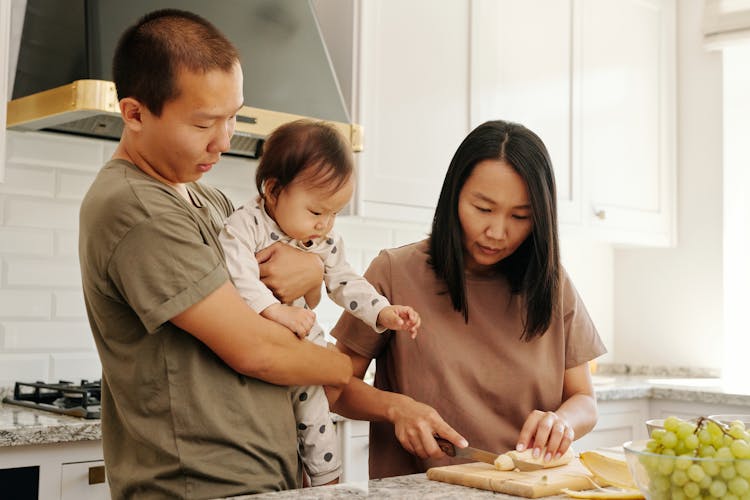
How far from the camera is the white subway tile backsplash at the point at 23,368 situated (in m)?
2.50

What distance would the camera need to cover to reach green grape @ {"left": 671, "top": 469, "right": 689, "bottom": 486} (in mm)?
1036

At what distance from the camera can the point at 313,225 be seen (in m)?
1.55

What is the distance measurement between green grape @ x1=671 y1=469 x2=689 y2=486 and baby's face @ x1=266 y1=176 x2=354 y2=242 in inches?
28.9

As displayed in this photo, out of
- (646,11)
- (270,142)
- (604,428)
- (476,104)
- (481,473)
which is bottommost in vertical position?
(604,428)

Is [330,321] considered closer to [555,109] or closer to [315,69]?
[315,69]

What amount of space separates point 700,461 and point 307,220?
774 millimetres

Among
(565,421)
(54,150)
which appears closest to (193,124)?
(565,421)

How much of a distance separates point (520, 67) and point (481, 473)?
2.29 m

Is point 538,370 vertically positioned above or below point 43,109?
below

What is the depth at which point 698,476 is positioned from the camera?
3.36 feet

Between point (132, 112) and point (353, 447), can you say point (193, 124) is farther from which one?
point (353, 447)

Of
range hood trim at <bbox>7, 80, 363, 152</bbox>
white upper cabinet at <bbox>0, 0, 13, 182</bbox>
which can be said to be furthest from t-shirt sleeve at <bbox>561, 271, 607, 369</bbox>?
white upper cabinet at <bbox>0, 0, 13, 182</bbox>

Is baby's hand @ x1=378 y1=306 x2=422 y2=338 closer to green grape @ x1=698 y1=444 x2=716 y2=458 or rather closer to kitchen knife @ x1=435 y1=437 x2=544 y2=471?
kitchen knife @ x1=435 y1=437 x2=544 y2=471

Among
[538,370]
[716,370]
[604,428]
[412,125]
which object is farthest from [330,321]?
[716,370]
